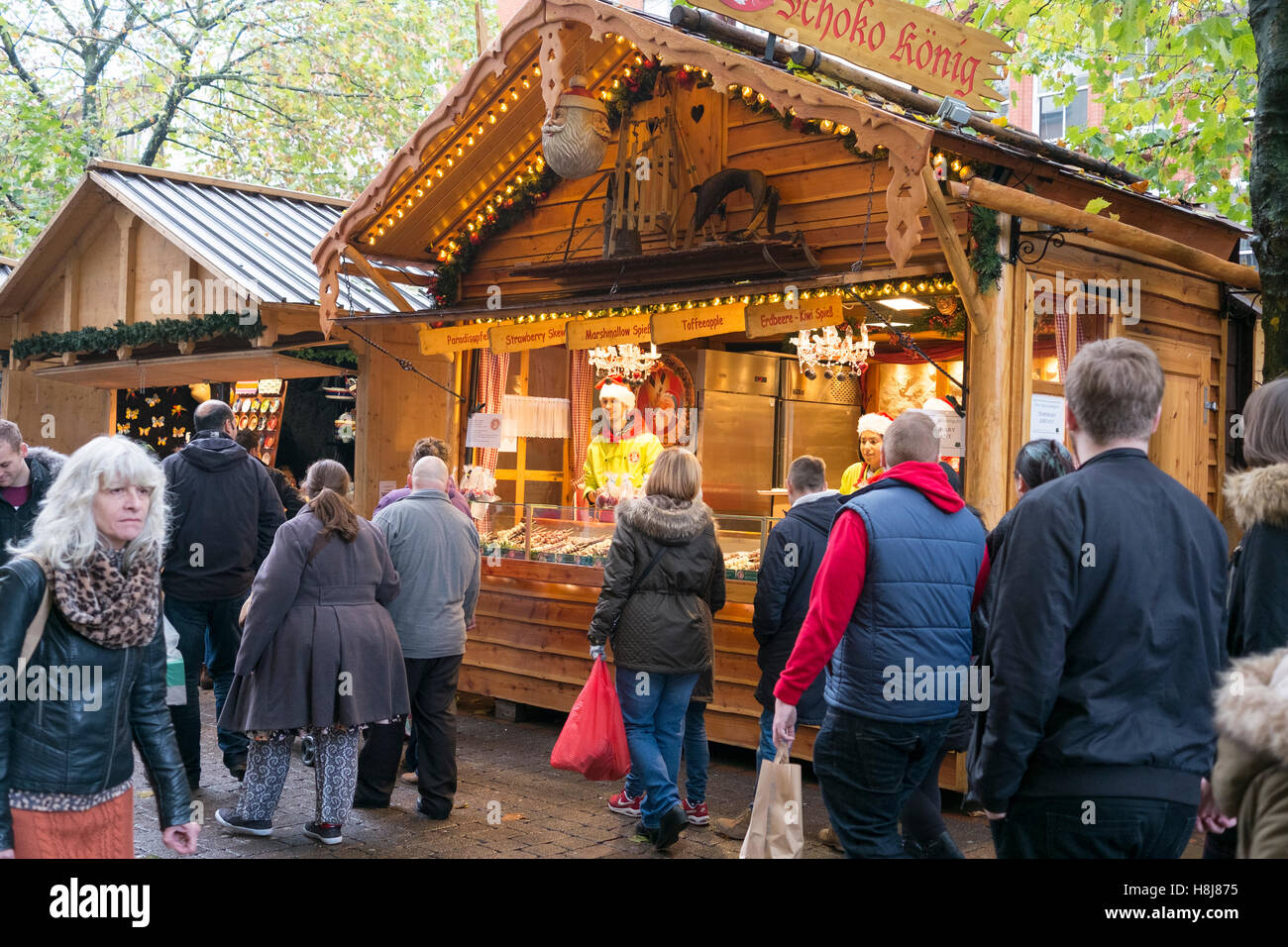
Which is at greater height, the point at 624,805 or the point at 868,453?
the point at 868,453

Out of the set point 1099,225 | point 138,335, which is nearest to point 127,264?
point 138,335

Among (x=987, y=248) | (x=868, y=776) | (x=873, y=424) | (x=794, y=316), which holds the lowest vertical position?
(x=868, y=776)

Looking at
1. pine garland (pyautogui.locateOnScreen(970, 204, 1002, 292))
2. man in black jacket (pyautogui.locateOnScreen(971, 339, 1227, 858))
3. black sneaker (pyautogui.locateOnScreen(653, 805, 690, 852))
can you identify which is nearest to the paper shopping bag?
man in black jacket (pyautogui.locateOnScreen(971, 339, 1227, 858))

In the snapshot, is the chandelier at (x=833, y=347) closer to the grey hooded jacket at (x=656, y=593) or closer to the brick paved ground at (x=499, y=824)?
the brick paved ground at (x=499, y=824)

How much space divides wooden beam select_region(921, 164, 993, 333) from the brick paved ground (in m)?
3.09

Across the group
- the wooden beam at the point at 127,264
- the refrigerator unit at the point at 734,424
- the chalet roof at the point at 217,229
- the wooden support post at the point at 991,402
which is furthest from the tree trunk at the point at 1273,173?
the wooden beam at the point at 127,264

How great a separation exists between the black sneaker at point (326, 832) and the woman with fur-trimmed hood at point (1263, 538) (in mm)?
Result: 4495

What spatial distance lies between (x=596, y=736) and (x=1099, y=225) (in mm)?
4395

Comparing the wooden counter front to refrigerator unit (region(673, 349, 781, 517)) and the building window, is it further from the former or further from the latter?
the building window

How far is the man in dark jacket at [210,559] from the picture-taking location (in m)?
7.27

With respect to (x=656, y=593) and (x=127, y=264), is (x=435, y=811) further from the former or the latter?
(x=127, y=264)

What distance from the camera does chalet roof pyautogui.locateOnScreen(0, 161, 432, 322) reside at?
12461 mm

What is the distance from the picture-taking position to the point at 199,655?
7445 millimetres

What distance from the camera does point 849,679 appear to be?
14.2 feet
